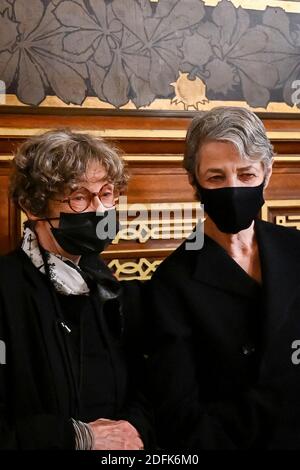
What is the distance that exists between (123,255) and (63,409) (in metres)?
0.74

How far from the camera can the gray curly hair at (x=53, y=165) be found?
1627 mm

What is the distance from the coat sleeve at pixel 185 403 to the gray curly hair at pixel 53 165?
409mm

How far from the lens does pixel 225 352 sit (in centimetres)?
161

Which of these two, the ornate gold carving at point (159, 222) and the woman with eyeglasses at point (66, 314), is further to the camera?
the ornate gold carving at point (159, 222)

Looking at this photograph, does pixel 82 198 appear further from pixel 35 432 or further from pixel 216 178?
pixel 35 432

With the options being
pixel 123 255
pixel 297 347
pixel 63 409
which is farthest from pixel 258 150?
pixel 63 409

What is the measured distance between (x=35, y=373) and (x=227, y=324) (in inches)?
21.4

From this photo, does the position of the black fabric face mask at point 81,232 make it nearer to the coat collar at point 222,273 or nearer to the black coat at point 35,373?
the black coat at point 35,373

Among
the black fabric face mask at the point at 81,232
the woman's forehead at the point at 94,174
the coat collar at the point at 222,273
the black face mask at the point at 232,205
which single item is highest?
the woman's forehead at the point at 94,174

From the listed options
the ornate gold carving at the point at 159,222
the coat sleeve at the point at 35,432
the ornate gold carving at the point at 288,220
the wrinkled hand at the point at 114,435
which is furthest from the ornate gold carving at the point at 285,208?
the coat sleeve at the point at 35,432

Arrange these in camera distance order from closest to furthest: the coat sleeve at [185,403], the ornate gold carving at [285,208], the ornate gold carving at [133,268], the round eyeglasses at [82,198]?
the coat sleeve at [185,403] < the round eyeglasses at [82,198] < the ornate gold carving at [133,268] < the ornate gold carving at [285,208]

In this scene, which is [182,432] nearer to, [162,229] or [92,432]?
[92,432]

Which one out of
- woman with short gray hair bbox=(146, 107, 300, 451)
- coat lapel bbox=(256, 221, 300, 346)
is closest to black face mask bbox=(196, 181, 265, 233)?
woman with short gray hair bbox=(146, 107, 300, 451)

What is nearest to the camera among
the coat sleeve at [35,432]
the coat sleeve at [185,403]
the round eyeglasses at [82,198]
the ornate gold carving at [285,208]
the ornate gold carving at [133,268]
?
the coat sleeve at [35,432]
